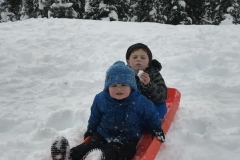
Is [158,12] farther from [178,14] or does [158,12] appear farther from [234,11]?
[234,11]

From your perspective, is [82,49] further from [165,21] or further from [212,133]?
[165,21]

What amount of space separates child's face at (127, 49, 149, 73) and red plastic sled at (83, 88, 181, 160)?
68 cm

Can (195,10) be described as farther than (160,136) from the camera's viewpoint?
Yes

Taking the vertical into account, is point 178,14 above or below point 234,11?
below

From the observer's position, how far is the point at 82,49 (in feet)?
20.5

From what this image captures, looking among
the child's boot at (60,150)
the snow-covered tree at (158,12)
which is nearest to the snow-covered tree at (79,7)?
the snow-covered tree at (158,12)

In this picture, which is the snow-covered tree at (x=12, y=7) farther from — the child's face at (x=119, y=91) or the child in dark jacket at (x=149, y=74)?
the child's face at (x=119, y=91)

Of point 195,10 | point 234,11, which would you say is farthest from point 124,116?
point 195,10

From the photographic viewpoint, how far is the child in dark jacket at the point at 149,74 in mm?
3118

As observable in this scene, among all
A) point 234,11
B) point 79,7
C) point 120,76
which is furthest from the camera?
point 79,7

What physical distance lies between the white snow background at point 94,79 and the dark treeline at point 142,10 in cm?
612

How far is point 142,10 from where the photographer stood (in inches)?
692

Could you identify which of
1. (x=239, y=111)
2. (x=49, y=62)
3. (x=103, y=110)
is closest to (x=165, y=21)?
(x=49, y=62)

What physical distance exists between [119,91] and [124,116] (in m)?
0.25
